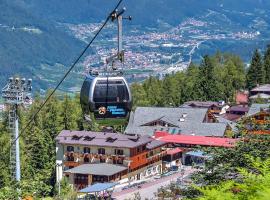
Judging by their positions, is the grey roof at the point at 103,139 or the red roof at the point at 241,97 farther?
the red roof at the point at 241,97

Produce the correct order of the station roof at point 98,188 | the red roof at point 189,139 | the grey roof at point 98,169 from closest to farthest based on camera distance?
the station roof at point 98,188 < the grey roof at point 98,169 < the red roof at point 189,139

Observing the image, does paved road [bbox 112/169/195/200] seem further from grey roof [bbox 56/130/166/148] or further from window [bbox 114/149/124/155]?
grey roof [bbox 56/130/166/148]

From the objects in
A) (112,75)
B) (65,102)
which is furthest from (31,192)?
(65,102)

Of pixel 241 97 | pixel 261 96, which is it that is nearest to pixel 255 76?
pixel 241 97

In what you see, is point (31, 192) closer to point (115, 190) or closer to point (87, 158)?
point (115, 190)

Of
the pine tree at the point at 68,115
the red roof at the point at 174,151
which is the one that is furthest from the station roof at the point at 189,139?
Result: the pine tree at the point at 68,115

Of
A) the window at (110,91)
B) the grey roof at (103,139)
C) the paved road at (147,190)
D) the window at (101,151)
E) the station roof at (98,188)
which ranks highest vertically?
the window at (110,91)

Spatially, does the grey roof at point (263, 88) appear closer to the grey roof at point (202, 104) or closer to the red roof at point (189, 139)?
the grey roof at point (202, 104)
